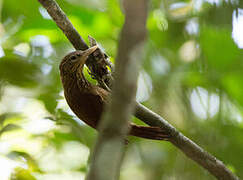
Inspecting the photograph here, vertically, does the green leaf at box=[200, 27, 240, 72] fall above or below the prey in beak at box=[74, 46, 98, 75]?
below

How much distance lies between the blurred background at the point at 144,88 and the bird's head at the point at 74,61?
186mm

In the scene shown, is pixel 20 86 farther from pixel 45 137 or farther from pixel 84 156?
pixel 84 156

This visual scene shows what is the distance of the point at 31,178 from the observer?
2.75 metres

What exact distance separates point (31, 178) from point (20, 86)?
731mm

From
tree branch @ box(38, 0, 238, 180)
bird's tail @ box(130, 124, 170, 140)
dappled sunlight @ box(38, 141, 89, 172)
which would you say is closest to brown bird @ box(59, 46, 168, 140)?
bird's tail @ box(130, 124, 170, 140)

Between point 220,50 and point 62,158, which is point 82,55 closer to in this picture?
point 220,50

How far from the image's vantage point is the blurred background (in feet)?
Result: 10.0

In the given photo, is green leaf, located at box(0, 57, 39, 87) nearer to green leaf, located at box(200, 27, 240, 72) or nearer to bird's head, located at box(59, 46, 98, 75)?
bird's head, located at box(59, 46, 98, 75)

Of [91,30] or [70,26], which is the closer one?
[70,26]

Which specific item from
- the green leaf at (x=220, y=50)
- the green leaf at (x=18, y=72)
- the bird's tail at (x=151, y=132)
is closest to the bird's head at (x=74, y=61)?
the green leaf at (x=18, y=72)

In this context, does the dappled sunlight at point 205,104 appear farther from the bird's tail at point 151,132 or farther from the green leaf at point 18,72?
the green leaf at point 18,72

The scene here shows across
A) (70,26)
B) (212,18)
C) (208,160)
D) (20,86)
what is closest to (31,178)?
(20,86)

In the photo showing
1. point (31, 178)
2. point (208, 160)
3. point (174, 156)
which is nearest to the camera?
point (31, 178)

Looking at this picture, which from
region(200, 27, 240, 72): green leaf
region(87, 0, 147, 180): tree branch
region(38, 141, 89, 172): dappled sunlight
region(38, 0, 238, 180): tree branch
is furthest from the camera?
region(38, 141, 89, 172): dappled sunlight
